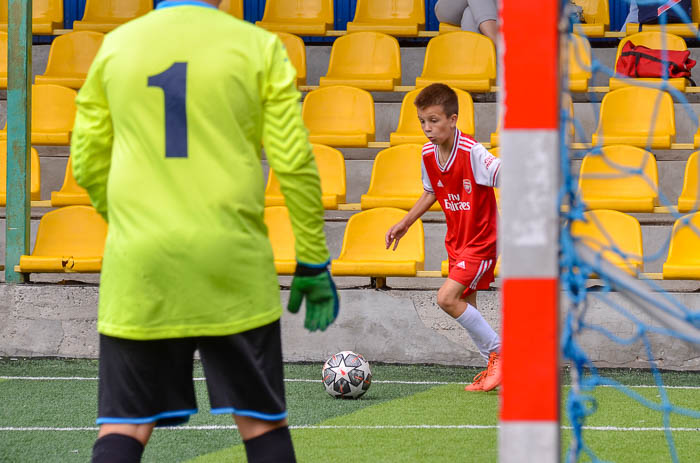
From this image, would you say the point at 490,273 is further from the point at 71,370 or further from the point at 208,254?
the point at 208,254

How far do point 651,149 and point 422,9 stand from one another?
3.18 meters

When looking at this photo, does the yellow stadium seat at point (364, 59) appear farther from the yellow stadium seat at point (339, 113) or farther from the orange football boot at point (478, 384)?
the orange football boot at point (478, 384)

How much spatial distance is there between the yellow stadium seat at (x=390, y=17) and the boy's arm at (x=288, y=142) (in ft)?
25.4

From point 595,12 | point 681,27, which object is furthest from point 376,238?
point 595,12

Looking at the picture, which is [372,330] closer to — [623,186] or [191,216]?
[623,186]

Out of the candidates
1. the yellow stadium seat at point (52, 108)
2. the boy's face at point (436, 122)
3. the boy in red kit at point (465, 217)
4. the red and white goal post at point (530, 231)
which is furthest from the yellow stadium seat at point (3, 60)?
the red and white goal post at point (530, 231)

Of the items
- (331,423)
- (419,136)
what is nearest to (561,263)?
(331,423)

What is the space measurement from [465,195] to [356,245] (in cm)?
188

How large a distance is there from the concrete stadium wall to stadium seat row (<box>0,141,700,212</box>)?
932 millimetres

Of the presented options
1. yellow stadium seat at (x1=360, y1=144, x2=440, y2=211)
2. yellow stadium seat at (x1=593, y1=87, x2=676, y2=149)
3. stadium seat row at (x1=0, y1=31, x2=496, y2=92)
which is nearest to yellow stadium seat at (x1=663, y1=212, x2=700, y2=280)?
yellow stadium seat at (x1=593, y1=87, x2=676, y2=149)

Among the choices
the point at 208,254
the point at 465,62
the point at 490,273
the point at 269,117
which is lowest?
the point at 490,273

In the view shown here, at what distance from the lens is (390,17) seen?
34.6 ft

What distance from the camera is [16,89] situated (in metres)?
7.90

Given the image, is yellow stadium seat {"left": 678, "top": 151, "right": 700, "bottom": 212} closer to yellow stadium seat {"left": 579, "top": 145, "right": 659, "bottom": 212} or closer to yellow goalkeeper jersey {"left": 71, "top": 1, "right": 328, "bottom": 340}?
yellow stadium seat {"left": 579, "top": 145, "right": 659, "bottom": 212}
